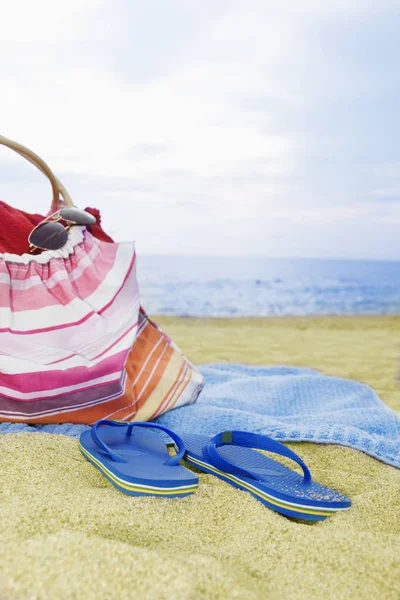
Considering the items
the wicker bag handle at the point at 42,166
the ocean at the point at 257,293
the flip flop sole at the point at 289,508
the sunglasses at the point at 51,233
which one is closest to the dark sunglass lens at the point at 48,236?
the sunglasses at the point at 51,233

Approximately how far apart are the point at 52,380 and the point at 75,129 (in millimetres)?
4600

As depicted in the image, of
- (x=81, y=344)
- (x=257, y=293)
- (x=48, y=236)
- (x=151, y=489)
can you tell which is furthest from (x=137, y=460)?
(x=257, y=293)

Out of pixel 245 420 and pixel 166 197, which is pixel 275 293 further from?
pixel 245 420

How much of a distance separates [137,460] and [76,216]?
2.84 ft

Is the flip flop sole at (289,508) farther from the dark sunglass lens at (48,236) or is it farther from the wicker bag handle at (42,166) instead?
the wicker bag handle at (42,166)

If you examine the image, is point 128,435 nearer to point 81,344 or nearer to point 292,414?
point 81,344

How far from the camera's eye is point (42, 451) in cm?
107

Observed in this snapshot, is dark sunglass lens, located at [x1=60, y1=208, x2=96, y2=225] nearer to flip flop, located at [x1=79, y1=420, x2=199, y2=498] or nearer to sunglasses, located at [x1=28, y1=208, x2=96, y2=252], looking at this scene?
sunglasses, located at [x1=28, y1=208, x2=96, y2=252]

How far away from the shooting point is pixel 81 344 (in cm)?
137

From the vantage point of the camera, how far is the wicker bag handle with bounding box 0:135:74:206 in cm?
154

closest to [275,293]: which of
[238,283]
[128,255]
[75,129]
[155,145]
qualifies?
[238,283]

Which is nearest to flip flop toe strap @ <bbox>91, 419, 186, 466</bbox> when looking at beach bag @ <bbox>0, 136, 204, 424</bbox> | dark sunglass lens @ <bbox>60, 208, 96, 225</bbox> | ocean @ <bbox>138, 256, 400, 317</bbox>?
beach bag @ <bbox>0, 136, 204, 424</bbox>

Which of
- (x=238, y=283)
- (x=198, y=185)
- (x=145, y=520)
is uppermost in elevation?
(x=198, y=185)

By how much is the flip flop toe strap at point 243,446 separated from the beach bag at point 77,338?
1.21ft
